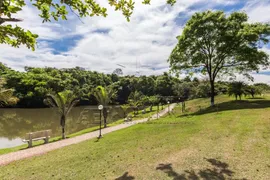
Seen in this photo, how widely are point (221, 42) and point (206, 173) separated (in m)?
15.7

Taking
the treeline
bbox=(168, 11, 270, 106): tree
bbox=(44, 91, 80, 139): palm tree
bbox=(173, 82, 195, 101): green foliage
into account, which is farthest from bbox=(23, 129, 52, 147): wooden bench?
bbox=(173, 82, 195, 101): green foliage

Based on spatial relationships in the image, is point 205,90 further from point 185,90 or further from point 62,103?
point 62,103

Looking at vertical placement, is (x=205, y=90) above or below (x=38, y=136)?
above

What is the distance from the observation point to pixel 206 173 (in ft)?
16.7

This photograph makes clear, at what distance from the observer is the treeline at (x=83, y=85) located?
40.0m

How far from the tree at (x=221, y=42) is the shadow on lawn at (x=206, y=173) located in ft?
A: 46.9

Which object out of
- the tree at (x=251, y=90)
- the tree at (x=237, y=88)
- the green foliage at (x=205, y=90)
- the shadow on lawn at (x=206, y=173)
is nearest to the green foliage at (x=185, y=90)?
the green foliage at (x=205, y=90)

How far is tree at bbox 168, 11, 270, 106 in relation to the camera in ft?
55.8

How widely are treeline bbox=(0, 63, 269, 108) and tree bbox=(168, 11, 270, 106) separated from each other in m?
10.7

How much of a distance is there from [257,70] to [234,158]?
16023 mm

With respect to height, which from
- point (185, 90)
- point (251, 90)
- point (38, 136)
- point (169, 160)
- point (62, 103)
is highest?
point (185, 90)

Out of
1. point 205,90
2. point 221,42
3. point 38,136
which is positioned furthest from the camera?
point 205,90

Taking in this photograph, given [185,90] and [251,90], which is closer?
[251,90]

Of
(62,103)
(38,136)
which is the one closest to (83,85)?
(62,103)
